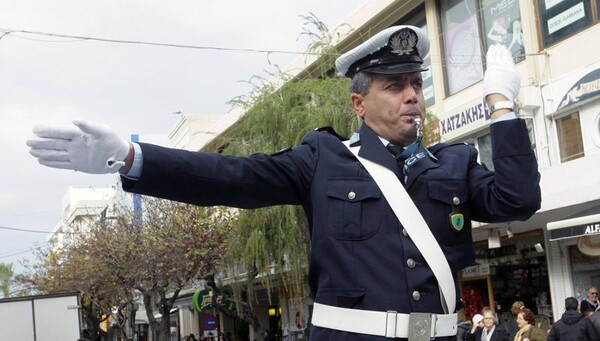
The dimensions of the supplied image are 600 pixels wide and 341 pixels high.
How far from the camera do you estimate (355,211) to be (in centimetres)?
259

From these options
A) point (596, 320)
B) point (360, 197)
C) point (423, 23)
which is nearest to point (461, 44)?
point (423, 23)

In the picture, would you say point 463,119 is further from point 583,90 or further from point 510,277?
point 510,277

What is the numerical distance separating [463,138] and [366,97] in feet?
51.2

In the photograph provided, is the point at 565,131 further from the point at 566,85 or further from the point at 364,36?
the point at 364,36

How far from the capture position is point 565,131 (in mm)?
15984

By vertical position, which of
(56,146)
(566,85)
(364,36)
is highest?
(364,36)

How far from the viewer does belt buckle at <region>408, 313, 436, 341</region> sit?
97.7 inches

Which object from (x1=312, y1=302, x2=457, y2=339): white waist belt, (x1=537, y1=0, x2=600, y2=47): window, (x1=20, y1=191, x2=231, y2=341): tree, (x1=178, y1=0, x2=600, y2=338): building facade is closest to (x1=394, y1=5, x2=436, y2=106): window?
(x1=178, y1=0, x2=600, y2=338): building facade

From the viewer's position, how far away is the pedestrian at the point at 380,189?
249 centimetres

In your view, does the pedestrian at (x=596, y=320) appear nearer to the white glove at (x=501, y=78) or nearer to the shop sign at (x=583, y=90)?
the shop sign at (x=583, y=90)

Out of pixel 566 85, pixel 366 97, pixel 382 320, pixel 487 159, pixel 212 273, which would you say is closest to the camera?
pixel 382 320

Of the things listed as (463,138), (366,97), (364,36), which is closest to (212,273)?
(364,36)

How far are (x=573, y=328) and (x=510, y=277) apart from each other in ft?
29.4

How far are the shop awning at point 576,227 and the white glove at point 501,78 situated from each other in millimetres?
10846
